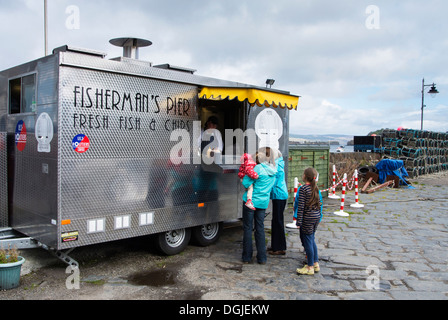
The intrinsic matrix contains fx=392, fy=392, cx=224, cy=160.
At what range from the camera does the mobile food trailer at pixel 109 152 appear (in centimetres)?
521

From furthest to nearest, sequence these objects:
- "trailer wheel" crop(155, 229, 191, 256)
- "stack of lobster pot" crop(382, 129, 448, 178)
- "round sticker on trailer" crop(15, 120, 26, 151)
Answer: "stack of lobster pot" crop(382, 129, 448, 178) < "trailer wheel" crop(155, 229, 191, 256) < "round sticker on trailer" crop(15, 120, 26, 151)

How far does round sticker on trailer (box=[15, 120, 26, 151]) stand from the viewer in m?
5.95

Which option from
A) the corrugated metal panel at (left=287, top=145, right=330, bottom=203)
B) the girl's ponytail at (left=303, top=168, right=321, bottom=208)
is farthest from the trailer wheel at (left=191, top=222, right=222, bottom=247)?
the corrugated metal panel at (left=287, top=145, right=330, bottom=203)

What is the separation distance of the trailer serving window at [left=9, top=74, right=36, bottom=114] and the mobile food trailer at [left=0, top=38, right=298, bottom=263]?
16mm

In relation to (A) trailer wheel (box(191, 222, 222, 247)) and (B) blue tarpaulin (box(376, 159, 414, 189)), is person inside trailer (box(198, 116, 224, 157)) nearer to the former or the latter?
(A) trailer wheel (box(191, 222, 222, 247))

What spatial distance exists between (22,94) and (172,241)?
3.35 metres

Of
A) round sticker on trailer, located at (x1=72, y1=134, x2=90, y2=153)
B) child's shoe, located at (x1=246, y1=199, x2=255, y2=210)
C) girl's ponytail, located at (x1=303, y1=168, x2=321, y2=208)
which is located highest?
round sticker on trailer, located at (x1=72, y1=134, x2=90, y2=153)

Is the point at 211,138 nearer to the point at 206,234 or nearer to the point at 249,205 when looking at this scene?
the point at 249,205

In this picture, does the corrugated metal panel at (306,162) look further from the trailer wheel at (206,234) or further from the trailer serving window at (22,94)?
the trailer serving window at (22,94)

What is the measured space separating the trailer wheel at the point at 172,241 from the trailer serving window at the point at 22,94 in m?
2.80

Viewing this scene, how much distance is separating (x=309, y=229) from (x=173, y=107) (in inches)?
114

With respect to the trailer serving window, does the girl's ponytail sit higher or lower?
lower

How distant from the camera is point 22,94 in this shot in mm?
6012

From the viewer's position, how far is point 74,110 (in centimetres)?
523
